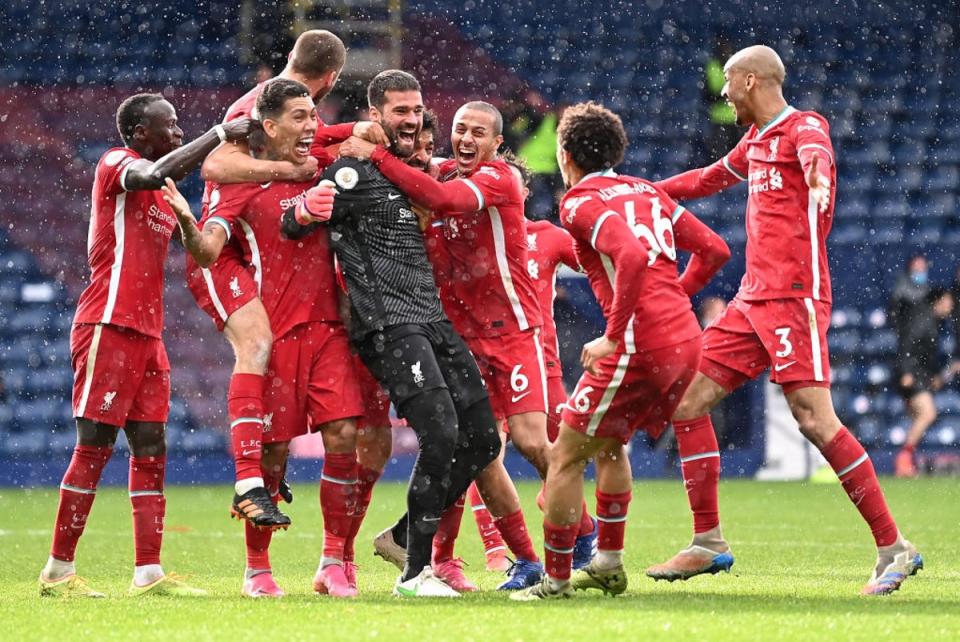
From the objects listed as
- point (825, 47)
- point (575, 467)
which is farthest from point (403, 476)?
point (575, 467)

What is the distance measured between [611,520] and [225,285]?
1.89 m

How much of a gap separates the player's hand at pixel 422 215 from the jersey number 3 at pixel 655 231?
0.92 m

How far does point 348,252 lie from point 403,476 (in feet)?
32.0

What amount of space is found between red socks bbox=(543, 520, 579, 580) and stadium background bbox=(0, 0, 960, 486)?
31.9 ft

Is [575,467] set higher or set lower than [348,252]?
lower

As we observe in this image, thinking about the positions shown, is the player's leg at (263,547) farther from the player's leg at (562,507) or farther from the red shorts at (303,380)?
the player's leg at (562,507)

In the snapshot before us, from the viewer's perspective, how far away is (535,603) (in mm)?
5773

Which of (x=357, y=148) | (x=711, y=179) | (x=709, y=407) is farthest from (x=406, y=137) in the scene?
(x=709, y=407)

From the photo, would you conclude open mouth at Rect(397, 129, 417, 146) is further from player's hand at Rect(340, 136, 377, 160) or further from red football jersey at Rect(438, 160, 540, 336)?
red football jersey at Rect(438, 160, 540, 336)

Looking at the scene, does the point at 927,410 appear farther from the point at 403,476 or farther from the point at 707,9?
the point at 707,9

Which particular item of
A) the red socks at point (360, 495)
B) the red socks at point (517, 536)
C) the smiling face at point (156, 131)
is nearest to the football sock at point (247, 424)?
the red socks at point (360, 495)

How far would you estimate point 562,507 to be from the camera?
19.5ft

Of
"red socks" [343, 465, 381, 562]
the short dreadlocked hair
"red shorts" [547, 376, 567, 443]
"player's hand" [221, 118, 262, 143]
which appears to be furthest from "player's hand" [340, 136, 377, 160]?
"red shorts" [547, 376, 567, 443]

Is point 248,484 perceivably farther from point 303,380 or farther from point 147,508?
point 147,508
